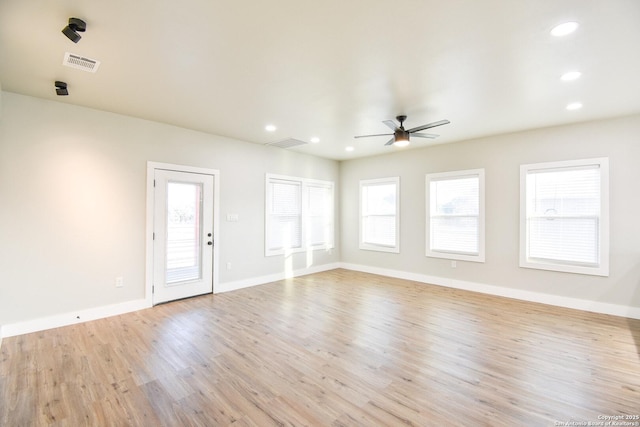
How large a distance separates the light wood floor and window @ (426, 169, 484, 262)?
1.51 metres

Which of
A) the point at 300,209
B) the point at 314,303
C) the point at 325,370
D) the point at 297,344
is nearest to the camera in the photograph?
the point at 325,370

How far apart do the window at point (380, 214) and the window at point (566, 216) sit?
244 centimetres

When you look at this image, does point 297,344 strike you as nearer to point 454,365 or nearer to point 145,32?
point 454,365

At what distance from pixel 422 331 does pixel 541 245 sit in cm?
289

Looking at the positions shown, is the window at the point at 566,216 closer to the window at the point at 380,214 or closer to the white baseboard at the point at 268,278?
the window at the point at 380,214

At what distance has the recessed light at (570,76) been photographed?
2992 millimetres

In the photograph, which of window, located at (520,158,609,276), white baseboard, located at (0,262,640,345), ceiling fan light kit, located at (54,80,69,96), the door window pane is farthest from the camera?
the door window pane

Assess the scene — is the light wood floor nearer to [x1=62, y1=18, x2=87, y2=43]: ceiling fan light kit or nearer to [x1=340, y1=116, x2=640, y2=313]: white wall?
[x1=340, y1=116, x2=640, y2=313]: white wall

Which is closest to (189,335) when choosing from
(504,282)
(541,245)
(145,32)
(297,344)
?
(297,344)

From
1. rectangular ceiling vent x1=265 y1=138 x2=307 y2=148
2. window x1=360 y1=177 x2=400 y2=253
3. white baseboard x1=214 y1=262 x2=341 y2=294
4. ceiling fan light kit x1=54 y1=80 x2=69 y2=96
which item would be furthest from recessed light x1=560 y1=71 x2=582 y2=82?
white baseboard x1=214 y1=262 x2=341 y2=294

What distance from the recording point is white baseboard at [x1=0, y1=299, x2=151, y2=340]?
11.5 feet

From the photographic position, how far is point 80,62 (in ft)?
9.26

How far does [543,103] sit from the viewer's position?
3803 mm

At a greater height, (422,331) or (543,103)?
(543,103)
